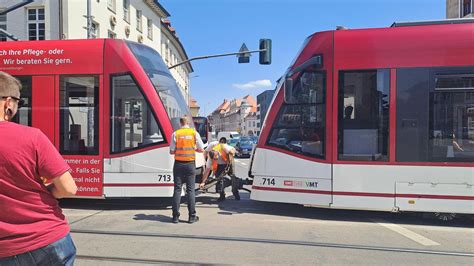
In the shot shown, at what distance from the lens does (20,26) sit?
806 inches

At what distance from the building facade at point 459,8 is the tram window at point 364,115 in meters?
30.0

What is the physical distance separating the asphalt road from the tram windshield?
6.42ft

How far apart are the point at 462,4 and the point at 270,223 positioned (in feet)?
111

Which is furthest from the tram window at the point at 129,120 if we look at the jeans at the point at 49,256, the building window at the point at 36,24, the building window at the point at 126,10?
the building window at the point at 126,10

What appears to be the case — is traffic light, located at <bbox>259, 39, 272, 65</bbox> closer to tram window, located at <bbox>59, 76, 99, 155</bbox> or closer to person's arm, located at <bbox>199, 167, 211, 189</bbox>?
person's arm, located at <bbox>199, 167, 211, 189</bbox>

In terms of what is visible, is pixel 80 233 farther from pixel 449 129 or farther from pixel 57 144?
pixel 449 129

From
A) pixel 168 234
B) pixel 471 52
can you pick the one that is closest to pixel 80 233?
pixel 168 234

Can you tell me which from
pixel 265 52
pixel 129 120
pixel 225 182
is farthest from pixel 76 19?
pixel 225 182

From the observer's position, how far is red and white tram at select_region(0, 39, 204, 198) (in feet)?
23.0

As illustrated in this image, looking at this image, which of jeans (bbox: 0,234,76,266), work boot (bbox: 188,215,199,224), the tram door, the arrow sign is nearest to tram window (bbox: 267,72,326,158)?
work boot (bbox: 188,215,199,224)

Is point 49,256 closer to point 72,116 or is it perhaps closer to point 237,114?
point 72,116

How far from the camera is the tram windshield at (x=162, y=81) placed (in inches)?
281

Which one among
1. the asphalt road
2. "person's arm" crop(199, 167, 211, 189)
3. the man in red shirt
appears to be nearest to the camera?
the man in red shirt

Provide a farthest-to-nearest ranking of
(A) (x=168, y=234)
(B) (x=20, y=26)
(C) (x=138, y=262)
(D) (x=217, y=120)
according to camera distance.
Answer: (D) (x=217, y=120) → (B) (x=20, y=26) → (A) (x=168, y=234) → (C) (x=138, y=262)
